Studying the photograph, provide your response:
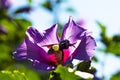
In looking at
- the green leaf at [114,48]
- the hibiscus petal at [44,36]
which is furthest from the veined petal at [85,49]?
the green leaf at [114,48]

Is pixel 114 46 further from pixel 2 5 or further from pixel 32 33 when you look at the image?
pixel 32 33

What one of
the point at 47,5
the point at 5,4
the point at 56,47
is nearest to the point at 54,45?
the point at 56,47

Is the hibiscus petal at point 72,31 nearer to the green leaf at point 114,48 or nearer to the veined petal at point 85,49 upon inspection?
the veined petal at point 85,49

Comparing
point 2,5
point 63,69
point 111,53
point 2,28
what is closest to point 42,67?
point 63,69

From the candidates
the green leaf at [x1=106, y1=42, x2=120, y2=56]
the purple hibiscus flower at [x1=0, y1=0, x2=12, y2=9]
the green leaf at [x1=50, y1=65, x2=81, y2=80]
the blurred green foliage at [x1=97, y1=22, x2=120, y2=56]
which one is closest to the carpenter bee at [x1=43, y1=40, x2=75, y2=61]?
the green leaf at [x1=50, y1=65, x2=81, y2=80]

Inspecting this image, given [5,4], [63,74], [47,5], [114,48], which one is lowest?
[63,74]

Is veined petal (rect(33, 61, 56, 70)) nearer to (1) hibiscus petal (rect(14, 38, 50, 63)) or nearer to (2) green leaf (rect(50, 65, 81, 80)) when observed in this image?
(1) hibiscus petal (rect(14, 38, 50, 63))

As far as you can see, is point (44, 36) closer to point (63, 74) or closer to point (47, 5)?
point (63, 74)
